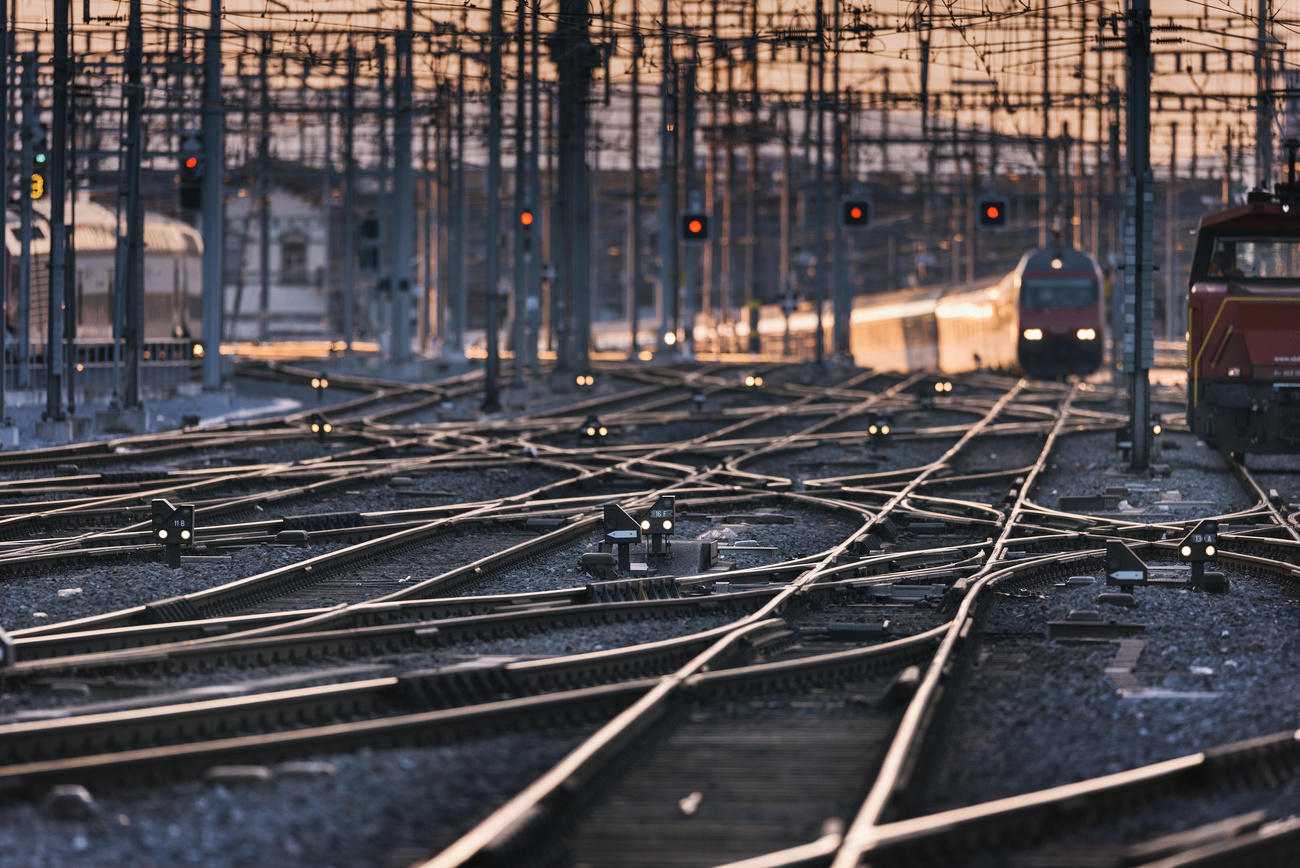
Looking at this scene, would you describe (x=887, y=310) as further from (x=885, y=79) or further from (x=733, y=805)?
(x=733, y=805)

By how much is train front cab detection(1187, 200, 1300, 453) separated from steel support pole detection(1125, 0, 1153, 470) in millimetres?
676

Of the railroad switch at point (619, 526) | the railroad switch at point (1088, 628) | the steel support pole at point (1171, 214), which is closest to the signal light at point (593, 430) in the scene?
the railroad switch at point (619, 526)

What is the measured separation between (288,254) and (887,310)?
183 ft

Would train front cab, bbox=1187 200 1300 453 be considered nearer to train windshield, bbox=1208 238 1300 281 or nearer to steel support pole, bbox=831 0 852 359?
train windshield, bbox=1208 238 1300 281

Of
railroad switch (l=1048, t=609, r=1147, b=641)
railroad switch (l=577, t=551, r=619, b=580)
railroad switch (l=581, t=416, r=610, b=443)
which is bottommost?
railroad switch (l=1048, t=609, r=1147, b=641)

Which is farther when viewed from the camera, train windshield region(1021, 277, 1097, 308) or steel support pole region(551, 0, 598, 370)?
train windshield region(1021, 277, 1097, 308)

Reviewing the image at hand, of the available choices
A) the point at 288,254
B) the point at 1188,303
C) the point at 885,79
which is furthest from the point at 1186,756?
the point at 288,254

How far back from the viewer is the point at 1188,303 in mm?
22578

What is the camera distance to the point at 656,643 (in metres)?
10.0

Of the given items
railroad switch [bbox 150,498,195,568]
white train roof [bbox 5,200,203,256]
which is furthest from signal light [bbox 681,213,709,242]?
railroad switch [bbox 150,498,195,568]

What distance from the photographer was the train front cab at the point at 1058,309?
43.0 meters

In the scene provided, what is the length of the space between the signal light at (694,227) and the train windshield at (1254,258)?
994 inches

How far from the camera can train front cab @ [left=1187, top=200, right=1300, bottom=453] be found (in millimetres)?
22250

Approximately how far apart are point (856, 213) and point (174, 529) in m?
34.1
